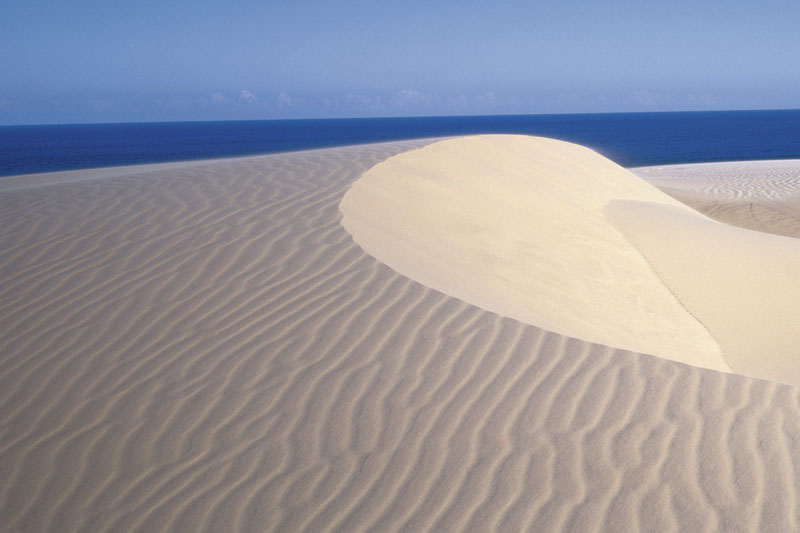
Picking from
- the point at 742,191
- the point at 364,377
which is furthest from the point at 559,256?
the point at 742,191

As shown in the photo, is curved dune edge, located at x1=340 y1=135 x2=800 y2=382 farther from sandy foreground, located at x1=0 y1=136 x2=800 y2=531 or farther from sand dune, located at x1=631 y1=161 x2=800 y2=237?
sand dune, located at x1=631 y1=161 x2=800 y2=237

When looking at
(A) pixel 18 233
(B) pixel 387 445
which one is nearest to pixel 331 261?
(B) pixel 387 445

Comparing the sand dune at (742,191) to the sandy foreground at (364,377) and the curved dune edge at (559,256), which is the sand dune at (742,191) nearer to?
the curved dune edge at (559,256)

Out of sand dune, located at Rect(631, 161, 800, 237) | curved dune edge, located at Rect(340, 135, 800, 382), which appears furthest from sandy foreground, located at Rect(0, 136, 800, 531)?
sand dune, located at Rect(631, 161, 800, 237)

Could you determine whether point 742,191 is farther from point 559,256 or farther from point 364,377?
point 364,377

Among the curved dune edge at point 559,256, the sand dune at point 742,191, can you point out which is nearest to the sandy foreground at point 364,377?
the curved dune edge at point 559,256
